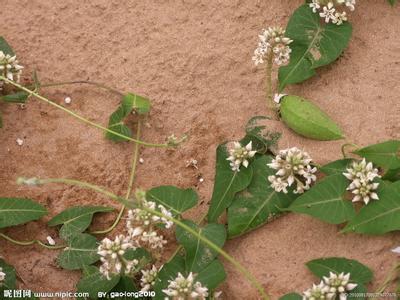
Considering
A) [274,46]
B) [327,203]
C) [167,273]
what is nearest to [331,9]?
[274,46]

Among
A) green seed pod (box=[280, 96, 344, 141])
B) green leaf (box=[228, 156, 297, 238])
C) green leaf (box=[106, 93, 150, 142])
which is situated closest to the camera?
green leaf (box=[228, 156, 297, 238])

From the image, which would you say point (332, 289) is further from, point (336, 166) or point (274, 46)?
point (274, 46)

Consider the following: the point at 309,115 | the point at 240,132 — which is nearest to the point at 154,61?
the point at 240,132

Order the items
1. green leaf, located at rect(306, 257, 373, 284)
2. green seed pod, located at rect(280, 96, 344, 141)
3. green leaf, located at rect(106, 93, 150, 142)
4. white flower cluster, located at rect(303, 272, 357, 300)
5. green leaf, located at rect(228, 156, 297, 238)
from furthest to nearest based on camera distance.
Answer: green leaf, located at rect(106, 93, 150, 142) < green seed pod, located at rect(280, 96, 344, 141) < green leaf, located at rect(228, 156, 297, 238) < green leaf, located at rect(306, 257, 373, 284) < white flower cluster, located at rect(303, 272, 357, 300)

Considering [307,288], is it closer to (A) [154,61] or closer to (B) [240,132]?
(B) [240,132]

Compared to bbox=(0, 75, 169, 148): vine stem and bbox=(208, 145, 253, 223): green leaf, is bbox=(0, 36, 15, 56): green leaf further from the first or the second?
bbox=(208, 145, 253, 223): green leaf

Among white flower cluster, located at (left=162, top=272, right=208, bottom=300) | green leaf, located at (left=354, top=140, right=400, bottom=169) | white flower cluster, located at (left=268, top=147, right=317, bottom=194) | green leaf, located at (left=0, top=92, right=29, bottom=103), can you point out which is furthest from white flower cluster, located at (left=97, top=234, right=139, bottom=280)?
green leaf, located at (left=354, top=140, right=400, bottom=169)

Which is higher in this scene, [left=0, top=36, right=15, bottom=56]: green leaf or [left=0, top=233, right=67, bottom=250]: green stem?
[left=0, top=36, right=15, bottom=56]: green leaf
